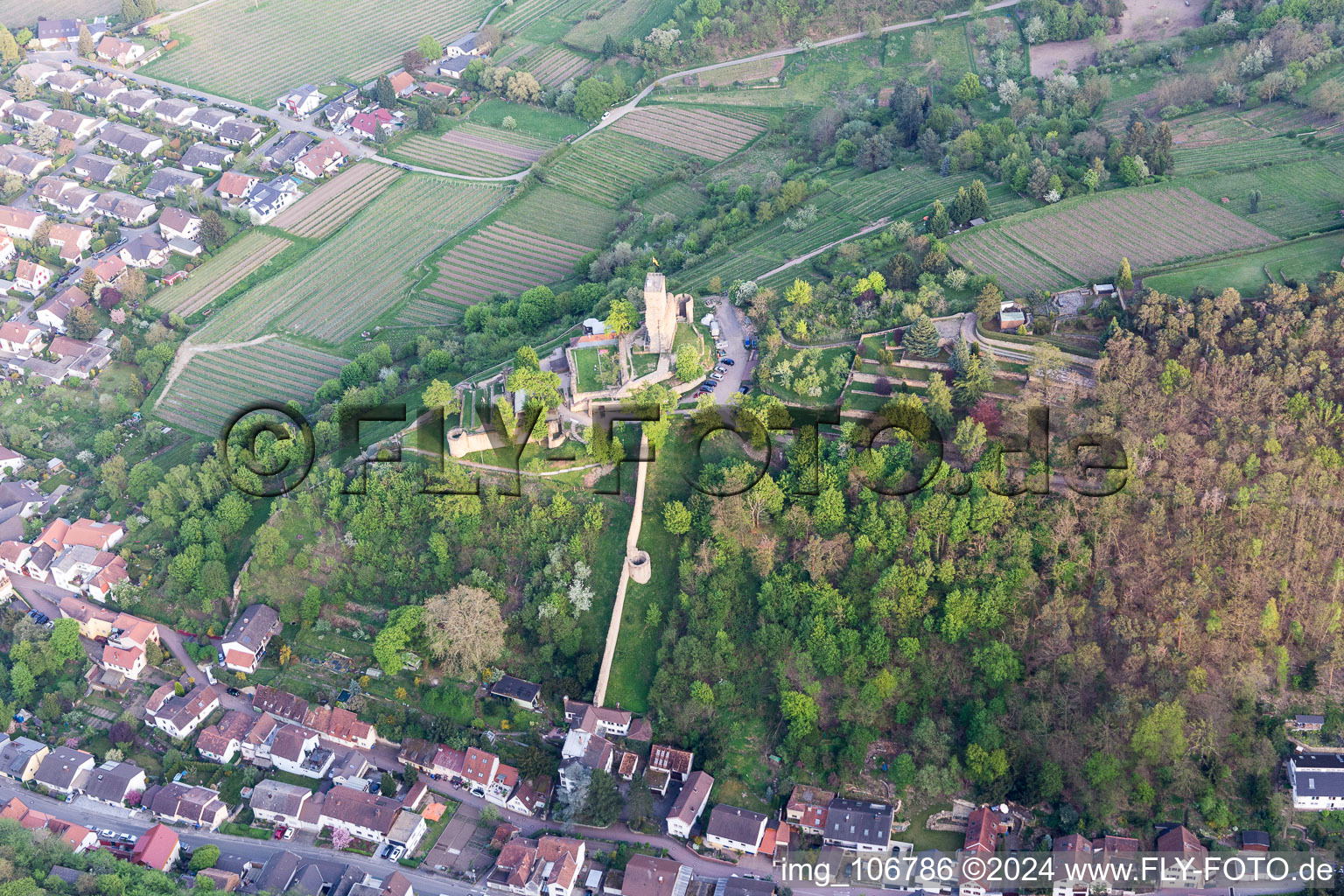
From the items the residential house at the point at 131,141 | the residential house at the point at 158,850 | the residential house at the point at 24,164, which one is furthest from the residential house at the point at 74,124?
the residential house at the point at 158,850

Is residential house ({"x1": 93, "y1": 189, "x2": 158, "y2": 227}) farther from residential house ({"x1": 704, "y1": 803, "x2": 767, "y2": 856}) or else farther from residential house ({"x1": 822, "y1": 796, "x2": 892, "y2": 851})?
residential house ({"x1": 822, "y1": 796, "x2": 892, "y2": 851})

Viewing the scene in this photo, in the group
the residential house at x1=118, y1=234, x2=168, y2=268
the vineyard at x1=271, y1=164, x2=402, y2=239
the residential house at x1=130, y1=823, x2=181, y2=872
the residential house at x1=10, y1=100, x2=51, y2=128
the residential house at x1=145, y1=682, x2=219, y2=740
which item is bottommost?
the residential house at x1=130, y1=823, x2=181, y2=872

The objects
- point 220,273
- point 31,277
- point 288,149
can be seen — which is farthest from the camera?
point 288,149

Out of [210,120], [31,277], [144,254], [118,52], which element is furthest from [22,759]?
[118,52]

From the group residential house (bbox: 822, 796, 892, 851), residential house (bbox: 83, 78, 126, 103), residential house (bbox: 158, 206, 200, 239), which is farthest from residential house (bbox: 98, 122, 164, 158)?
residential house (bbox: 822, 796, 892, 851)

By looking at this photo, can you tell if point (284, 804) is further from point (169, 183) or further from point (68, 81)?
point (68, 81)

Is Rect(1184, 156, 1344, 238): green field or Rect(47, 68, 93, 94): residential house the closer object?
Rect(1184, 156, 1344, 238): green field
